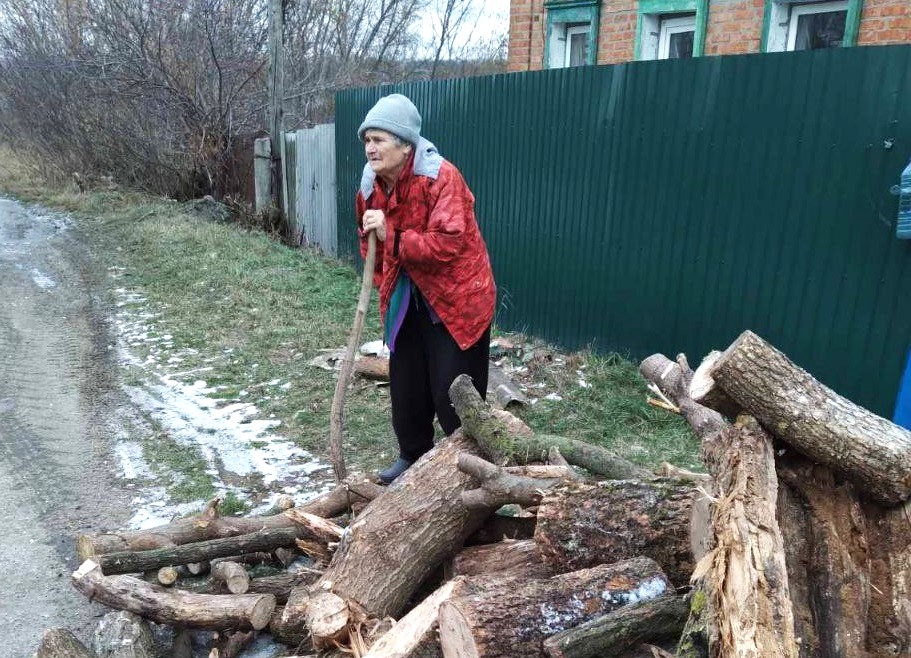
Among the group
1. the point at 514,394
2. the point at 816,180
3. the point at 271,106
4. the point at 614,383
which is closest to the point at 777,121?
the point at 816,180

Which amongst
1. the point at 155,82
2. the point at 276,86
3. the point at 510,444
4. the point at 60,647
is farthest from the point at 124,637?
the point at 155,82

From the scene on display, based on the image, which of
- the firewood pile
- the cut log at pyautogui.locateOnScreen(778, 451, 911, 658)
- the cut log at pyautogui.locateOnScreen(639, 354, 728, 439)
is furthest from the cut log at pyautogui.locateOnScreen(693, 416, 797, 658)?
the cut log at pyautogui.locateOnScreen(639, 354, 728, 439)

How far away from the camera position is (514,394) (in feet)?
17.8

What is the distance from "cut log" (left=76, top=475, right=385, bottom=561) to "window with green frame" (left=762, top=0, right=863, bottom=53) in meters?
5.70

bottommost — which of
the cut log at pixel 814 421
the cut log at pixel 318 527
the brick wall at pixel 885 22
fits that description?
the cut log at pixel 318 527

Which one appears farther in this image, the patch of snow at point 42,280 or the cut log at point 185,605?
the patch of snow at point 42,280

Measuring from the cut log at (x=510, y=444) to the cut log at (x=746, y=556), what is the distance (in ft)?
2.65

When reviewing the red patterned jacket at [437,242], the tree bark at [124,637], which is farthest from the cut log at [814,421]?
the tree bark at [124,637]

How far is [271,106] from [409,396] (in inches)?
372

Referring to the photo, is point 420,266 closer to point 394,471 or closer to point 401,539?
point 394,471

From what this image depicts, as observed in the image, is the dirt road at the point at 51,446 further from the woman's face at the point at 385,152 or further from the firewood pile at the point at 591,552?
the woman's face at the point at 385,152

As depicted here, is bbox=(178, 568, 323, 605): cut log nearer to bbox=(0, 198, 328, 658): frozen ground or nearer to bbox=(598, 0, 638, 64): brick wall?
bbox=(0, 198, 328, 658): frozen ground

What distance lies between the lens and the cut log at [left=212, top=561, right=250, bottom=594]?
3.11 metres

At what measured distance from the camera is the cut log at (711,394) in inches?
96.7
